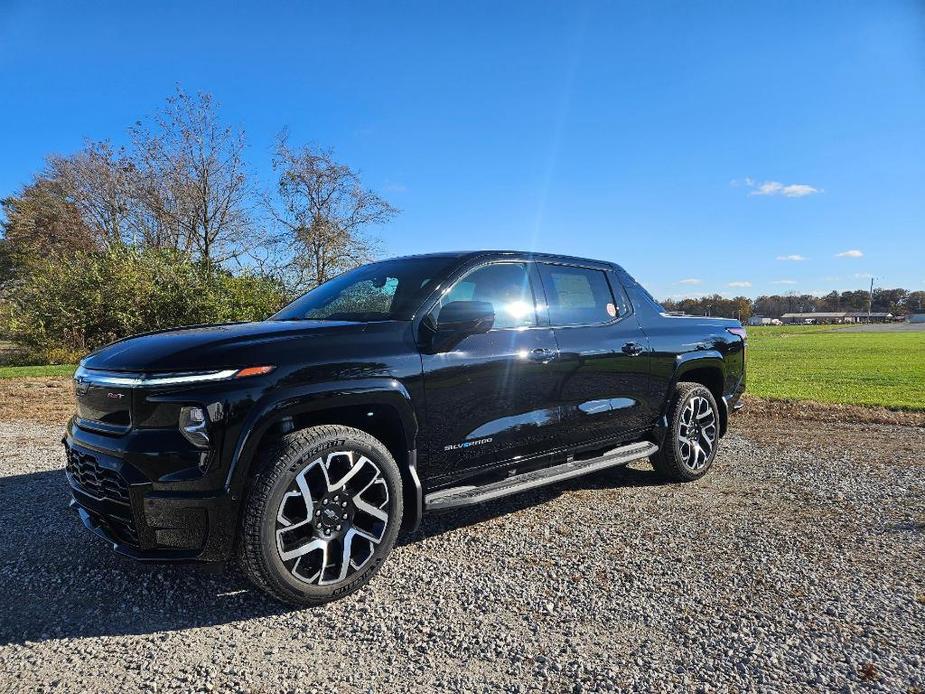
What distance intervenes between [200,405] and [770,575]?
3.07 metres

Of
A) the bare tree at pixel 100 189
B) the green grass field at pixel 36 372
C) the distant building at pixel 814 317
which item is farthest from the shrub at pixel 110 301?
the distant building at pixel 814 317

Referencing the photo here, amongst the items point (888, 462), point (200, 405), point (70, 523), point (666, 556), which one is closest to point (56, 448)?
point (70, 523)

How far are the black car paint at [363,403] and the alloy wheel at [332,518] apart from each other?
0.23 m

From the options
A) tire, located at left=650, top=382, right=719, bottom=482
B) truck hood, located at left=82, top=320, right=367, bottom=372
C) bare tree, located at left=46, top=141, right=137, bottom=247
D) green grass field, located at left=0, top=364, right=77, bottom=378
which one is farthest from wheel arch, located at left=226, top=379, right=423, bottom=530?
bare tree, located at left=46, top=141, right=137, bottom=247

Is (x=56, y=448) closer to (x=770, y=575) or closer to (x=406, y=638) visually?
(x=406, y=638)

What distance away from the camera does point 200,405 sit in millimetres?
2773

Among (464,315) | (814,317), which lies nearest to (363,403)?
(464,315)

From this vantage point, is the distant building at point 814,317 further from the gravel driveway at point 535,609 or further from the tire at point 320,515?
the tire at point 320,515

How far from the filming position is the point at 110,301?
60.2 feet

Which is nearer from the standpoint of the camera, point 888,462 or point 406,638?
point 406,638

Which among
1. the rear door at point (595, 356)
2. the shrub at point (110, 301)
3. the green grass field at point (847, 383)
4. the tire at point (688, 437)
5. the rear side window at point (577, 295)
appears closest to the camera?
the rear door at point (595, 356)

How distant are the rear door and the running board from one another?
0.15 metres

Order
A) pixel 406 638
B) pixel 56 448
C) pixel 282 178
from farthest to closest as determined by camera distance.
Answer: pixel 282 178 → pixel 56 448 → pixel 406 638

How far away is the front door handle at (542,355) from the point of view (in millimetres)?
3949
